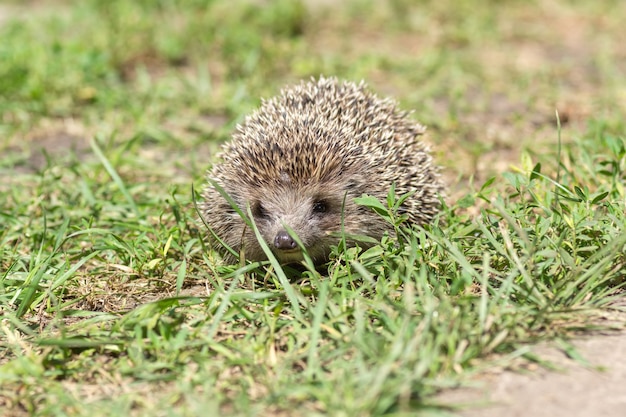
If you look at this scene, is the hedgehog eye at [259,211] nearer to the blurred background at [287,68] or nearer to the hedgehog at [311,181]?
the hedgehog at [311,181]

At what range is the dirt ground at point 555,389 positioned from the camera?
301 centimetres

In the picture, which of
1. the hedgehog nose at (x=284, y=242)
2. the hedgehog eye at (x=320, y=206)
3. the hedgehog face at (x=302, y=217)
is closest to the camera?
the hedgehog nose at (x=284, y=242)

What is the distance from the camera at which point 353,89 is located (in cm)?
540

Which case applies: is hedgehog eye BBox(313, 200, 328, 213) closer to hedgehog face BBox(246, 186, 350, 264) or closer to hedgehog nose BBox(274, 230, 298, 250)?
hedgehog face BBox(246, 186, 350, 264)

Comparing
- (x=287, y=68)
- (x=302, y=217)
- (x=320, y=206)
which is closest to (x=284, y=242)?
(x=302, y=217)

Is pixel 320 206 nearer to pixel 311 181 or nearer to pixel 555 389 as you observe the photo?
pixel 311 181

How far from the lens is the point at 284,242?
4.18 meters

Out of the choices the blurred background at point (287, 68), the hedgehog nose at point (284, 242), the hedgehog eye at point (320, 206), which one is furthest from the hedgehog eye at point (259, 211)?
the blurred background at point (287, 68)

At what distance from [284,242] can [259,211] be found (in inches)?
21.2

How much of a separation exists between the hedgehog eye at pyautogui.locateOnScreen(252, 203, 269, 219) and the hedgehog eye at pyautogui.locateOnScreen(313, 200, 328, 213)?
296 mm

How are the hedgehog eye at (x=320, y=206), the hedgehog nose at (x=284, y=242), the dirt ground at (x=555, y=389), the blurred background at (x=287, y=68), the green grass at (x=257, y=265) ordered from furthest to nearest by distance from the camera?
the blurred background at (x=287, y=68) < the hedgehog eye at (x=320, y=206) < the hedgehog nose at (x=284, y=242) < the green grass at (x=257, y=265) < the dirt ground at (x=555, y=389)

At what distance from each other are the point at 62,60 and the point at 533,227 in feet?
17.8

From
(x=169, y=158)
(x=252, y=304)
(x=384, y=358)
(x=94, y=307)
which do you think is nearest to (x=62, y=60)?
(x=169, y=158)

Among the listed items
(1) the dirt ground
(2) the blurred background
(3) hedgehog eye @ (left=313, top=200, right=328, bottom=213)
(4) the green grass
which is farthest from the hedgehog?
(1) the dirt ground
